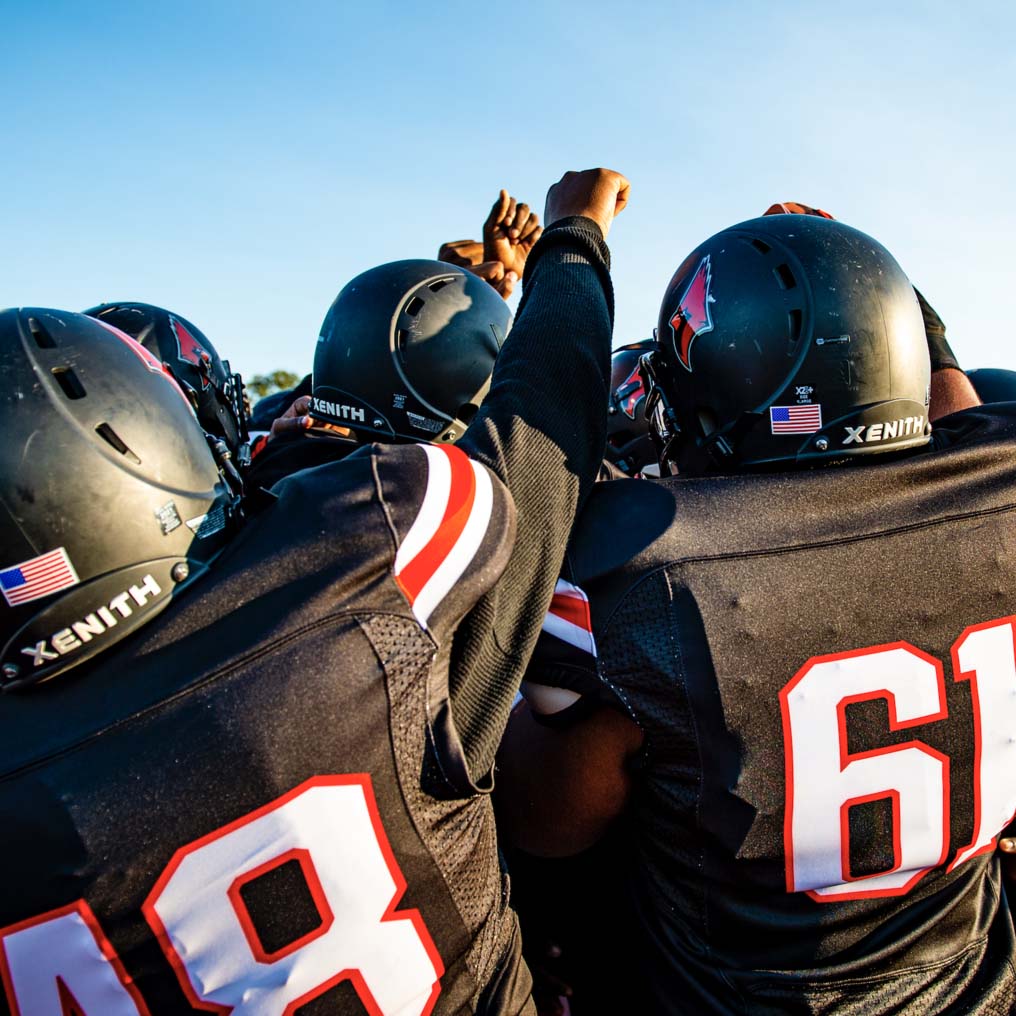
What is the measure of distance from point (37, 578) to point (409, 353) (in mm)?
1979

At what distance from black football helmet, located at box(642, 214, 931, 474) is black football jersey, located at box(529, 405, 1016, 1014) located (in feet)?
0.88

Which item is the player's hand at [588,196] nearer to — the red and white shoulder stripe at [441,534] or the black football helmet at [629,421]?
the red and white shoulder stripe at [441,534]

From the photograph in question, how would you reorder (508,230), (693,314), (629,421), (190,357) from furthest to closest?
1. (629,421)
2. (508,230)
3. (190,357)
4. (693,314)

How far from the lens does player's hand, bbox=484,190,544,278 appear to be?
14.5 ft

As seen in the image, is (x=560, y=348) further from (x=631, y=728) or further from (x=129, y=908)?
(x=129, y=908)

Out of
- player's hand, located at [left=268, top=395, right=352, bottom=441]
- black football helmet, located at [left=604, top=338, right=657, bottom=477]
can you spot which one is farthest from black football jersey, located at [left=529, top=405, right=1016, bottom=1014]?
black football helmet, located at [left=604, top=338, right=657, bottom=477]

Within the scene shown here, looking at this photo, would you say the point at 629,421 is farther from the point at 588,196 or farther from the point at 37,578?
the point at 37,578

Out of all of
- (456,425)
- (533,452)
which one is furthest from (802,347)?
(456,425)

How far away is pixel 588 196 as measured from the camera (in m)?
2.65

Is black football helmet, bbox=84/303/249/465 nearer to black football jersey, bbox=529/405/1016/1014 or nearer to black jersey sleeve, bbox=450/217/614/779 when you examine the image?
black jersey sleeve, bbox=450/217/614/779

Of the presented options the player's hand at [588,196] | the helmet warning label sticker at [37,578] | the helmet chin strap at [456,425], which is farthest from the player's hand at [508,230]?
the helmet warning label sticker at [37,578]

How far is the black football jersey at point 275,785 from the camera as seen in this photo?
1399 mm

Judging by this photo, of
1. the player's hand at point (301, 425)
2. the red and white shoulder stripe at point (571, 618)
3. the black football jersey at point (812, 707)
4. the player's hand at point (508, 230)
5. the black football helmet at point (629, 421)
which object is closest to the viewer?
the black football jersey at point (812, 707)

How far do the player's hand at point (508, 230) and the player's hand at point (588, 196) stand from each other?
→ 5.75 feet
